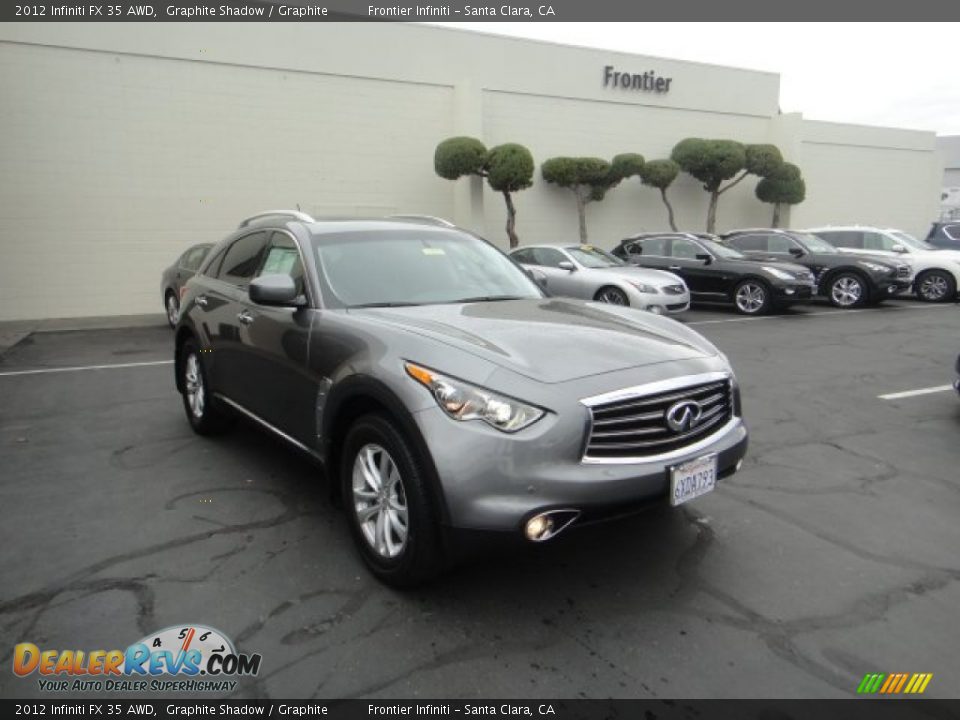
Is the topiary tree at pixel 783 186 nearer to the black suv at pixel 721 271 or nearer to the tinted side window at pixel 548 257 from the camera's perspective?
the black suv at pixel 721 271

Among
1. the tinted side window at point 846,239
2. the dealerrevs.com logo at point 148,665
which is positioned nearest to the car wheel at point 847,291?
the tinted side window at point 846,239

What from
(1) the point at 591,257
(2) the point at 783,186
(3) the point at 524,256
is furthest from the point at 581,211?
(2) the point at 783,186

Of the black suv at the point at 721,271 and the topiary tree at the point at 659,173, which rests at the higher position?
the topiary tree at the point at 659,173

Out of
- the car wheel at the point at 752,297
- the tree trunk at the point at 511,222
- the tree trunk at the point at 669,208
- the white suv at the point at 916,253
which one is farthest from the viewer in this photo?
the tree trunk at the point at 669,208

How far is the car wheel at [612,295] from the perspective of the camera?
11.2m

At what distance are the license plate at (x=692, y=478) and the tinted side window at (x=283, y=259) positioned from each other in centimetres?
223

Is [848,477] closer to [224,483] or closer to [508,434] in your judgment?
[508,434]

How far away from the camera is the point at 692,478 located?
2840mm

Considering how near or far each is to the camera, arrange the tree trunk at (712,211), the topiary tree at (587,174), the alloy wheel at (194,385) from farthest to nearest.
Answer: the tree trunk at (712,211) → the topiary tree at (587,174) → the alloy wheel at (194,385)

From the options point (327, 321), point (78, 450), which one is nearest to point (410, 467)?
point (327, 321)

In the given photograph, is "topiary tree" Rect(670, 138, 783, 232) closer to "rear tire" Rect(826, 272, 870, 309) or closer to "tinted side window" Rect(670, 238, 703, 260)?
"rear tire" Rect(826, 272, 870, 309)

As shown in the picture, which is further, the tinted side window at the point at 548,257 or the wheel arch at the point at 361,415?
the tinted side window at the point at 548,257

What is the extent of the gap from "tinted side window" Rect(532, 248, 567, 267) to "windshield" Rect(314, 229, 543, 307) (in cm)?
820
